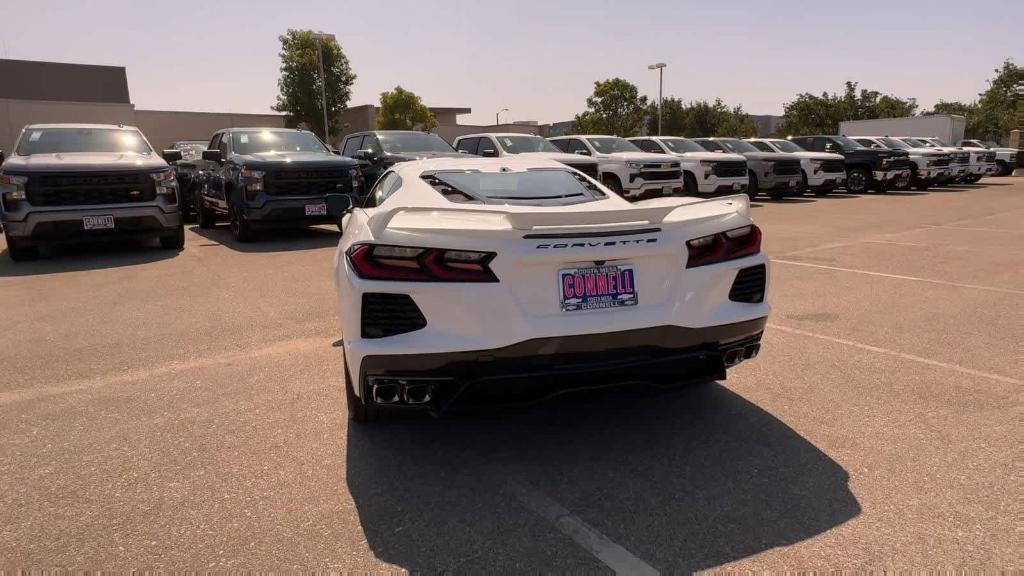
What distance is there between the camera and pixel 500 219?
10.2 feet

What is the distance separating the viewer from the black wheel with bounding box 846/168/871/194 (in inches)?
872

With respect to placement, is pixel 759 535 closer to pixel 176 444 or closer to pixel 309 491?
pixel 309 491

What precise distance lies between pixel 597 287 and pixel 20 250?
958cm

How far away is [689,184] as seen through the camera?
1788 centimetres

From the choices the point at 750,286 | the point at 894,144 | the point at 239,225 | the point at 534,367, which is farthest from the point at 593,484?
the point at 894,144

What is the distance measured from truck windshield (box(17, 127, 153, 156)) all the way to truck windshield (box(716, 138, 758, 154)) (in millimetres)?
15871

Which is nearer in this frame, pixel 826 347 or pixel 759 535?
pixel 759 535

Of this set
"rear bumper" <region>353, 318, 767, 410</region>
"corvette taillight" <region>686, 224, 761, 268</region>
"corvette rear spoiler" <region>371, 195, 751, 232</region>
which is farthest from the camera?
"corvette taillight" <region>686, 224, 761, 268</region>

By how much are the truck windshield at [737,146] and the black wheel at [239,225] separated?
14613 millimetres

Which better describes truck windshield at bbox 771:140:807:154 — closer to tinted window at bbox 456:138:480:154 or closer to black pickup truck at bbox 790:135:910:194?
black pickup truck at bbox 790:135:910:194

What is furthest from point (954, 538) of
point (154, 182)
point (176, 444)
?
point (154, 182)

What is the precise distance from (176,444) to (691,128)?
74990 mm

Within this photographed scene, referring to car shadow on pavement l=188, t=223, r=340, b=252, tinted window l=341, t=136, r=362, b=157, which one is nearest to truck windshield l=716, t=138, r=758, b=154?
tinted window l=341, t=136, r=362, b=157

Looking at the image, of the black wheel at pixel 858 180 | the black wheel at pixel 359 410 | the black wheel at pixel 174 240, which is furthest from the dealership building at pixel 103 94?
the black wheel at pixel 359 410
